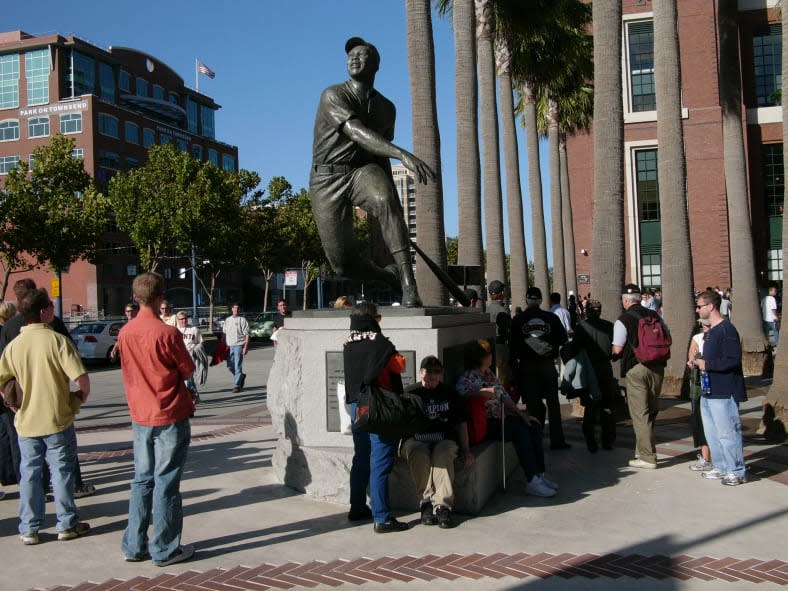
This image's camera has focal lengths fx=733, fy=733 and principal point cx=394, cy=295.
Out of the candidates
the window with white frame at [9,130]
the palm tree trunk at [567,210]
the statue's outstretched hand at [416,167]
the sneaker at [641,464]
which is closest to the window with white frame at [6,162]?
the window with white frame at [9,130]

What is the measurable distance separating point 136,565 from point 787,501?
511 cm

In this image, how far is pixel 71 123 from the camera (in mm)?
62281

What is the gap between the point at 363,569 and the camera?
183 inches

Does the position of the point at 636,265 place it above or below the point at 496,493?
above

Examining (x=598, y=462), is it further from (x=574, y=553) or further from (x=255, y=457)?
(x=255, y=457)

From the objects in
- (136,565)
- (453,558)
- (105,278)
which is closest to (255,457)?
(136,565)

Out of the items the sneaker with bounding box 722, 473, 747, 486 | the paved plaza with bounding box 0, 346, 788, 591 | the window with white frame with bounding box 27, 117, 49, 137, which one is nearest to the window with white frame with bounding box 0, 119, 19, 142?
the window with white frame with bounding box 27, 117, 49, 137

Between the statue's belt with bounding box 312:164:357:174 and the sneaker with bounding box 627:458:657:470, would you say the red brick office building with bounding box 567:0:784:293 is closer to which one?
the sneaker with bounding box 627:458:657:470

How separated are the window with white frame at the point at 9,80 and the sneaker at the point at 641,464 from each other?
69.0 m

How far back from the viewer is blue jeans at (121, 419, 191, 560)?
4.72 metres

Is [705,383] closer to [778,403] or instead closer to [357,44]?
[778,403]

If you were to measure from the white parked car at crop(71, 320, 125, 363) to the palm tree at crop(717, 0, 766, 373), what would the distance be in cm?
1801

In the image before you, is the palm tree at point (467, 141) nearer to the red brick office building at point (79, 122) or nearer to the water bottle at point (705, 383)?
the water bottle at point (705, 383)

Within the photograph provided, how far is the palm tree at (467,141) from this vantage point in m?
14.3
